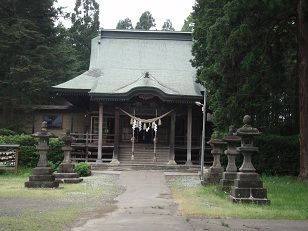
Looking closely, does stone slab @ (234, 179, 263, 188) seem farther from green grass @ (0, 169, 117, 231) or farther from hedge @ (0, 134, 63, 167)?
hedge @ (0, 134, 63, 167)

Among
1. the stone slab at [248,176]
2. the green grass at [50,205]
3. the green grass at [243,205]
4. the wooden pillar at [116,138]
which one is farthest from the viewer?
the wooden pillar at [116,138]

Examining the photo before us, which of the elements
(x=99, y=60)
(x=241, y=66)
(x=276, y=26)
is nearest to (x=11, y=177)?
(x=241, y=66)

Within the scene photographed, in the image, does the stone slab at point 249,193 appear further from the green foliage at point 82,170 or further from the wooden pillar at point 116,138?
the wooden pillar at point 116,138

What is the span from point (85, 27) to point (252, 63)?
3727cm

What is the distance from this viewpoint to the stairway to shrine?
28.6 metres

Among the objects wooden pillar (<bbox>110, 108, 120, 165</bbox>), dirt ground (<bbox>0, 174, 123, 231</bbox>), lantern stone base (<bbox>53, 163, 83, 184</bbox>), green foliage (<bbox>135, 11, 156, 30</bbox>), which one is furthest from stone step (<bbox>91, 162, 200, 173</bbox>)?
green foliage (<bbox>135, 11, 156, 30</bbox>)

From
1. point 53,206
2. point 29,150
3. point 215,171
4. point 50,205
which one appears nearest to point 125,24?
point 29,150

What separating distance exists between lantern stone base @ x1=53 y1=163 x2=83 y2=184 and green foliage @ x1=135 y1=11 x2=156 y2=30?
51.2m

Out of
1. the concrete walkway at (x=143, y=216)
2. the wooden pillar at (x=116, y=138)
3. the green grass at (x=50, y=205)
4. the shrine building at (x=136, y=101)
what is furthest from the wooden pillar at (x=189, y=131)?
the concrete walkway at (x=143, y=216)

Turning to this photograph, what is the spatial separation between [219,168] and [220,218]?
820 cm

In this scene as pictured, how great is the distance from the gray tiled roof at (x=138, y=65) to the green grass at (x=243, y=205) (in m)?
14.6

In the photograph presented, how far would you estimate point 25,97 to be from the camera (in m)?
31.9

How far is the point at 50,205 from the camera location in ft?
36.1

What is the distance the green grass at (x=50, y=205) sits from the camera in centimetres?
823
